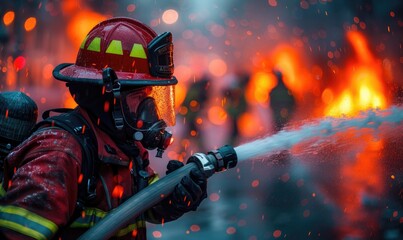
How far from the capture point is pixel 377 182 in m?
6.99

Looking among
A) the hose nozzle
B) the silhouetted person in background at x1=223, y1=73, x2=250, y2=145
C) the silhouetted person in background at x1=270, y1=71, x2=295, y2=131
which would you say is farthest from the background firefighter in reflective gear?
the silhouetted person in background at x1=223, y1=73, x2=250, y2=145

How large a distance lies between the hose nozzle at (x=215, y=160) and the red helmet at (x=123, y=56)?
0.38 metres

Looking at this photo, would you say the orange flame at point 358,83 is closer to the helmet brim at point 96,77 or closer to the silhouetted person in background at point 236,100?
the silhouetted person in background at point 236,100

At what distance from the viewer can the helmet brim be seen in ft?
7.65

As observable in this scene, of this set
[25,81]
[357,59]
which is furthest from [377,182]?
[25,81]

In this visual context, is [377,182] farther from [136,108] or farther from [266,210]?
[136,108]

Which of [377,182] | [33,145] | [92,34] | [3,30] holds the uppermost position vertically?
[3,30]

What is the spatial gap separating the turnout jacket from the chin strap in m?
0.11

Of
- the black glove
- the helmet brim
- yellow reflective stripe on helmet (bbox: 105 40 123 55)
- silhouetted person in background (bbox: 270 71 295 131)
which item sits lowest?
silhouetted person in background (bbox: 270 71 295 131)

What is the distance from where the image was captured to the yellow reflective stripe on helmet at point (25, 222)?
184 centimetres

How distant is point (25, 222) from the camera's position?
1.84 metres

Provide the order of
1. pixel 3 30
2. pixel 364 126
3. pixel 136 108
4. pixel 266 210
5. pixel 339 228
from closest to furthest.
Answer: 1. pixel 136 108
2. pixel 364 126
3. pixel 339 228
4. pixel 266 210
5. pixel 3 30

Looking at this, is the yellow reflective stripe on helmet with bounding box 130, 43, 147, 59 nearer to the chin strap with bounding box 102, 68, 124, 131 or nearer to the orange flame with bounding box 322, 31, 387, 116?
the chin strap with bounding box 102, 68, 124, 131

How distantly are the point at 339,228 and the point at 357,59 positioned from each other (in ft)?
14.7
